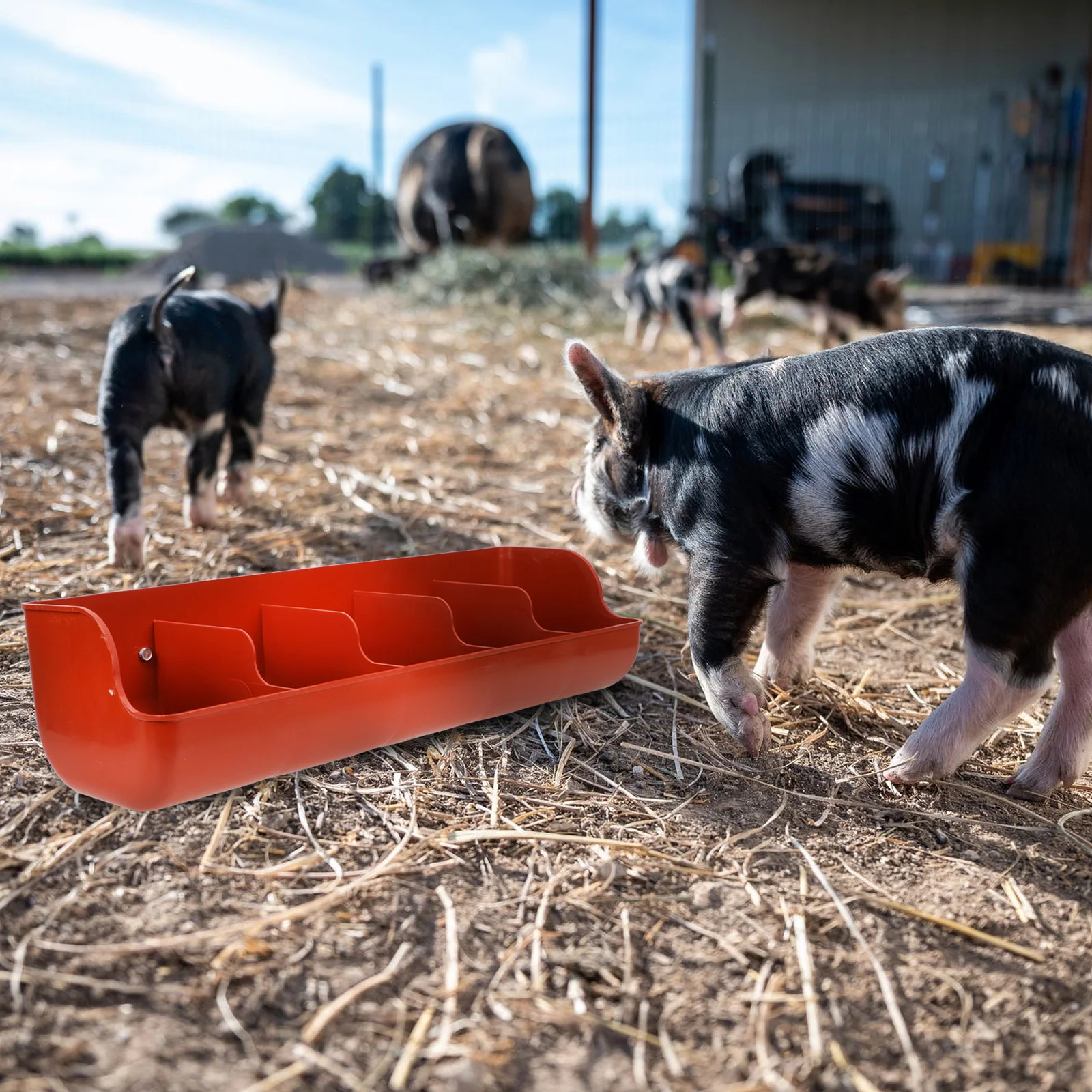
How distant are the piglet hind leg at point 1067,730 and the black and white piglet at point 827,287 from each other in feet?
21.8

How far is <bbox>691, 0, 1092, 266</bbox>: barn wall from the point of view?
1669 cm

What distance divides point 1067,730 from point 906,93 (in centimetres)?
1829

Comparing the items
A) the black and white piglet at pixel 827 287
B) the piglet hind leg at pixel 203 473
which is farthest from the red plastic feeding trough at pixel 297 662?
the black and white piglet at pixel 827 287

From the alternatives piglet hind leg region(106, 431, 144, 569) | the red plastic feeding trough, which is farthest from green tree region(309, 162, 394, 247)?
the red plastic feeding trough

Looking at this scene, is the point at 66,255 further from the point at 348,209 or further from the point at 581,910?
the point at 581,910

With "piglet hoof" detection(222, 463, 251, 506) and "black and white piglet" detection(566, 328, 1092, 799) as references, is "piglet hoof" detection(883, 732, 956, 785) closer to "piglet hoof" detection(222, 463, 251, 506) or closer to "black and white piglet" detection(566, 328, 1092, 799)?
"black and white piglet" detection(566, 328, 1092, 799)

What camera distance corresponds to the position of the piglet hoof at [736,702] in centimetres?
242

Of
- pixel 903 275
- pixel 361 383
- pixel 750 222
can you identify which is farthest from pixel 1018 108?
pixel 361 383

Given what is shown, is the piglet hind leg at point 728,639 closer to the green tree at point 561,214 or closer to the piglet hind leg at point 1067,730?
the piglet hind leg at point 1067,730

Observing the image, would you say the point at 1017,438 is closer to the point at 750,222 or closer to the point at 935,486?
the point at 935,486

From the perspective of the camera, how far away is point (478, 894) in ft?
6.14

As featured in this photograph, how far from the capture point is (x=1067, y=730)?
232 cm

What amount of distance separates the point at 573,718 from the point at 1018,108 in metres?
17.2

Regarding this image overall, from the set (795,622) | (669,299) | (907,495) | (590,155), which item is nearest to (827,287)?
(669,299)
